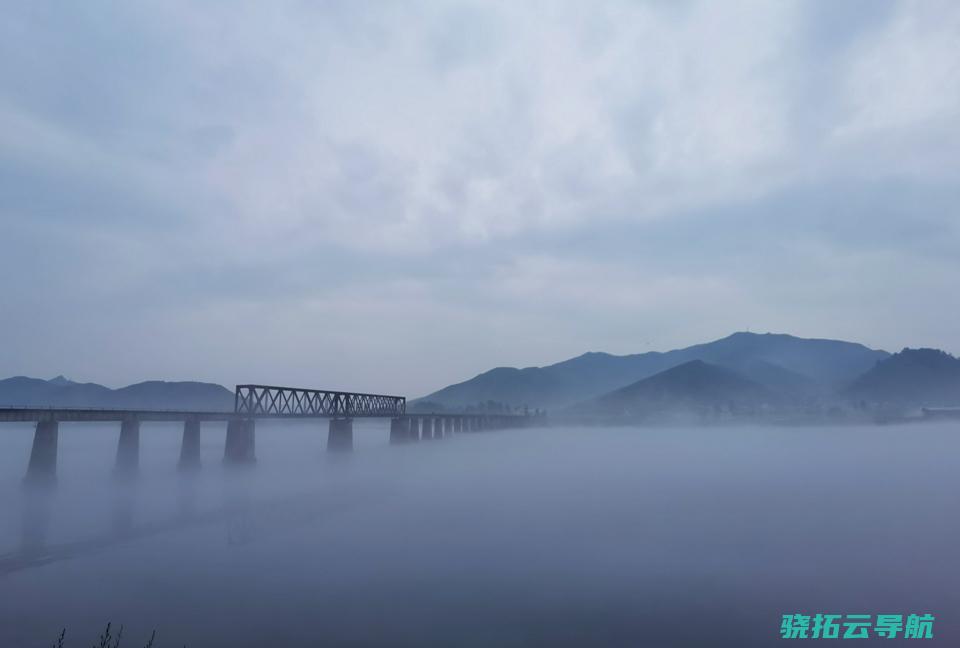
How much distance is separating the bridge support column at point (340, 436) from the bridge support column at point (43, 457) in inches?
2221

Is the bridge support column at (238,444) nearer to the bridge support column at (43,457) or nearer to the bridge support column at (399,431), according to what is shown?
the bridge support column at (43,457)

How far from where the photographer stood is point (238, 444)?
8512 cm

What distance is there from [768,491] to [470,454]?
256 ft

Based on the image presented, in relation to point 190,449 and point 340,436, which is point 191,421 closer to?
point 190,449

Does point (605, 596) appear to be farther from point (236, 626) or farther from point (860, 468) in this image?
point (860, 468)

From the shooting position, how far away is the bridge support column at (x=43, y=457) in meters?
60.2

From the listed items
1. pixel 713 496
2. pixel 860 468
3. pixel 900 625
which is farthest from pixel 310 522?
pixel 860 468

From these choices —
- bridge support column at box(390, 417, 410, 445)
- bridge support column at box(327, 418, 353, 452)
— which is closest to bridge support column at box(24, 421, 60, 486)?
bridge support column at box(327, 418, 353, 452)

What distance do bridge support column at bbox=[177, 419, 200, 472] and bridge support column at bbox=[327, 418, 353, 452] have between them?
115 ft

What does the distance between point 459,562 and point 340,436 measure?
83.8m

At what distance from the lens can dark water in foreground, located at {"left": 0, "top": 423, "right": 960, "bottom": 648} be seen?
2731 cm

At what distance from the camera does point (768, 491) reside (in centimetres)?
7762

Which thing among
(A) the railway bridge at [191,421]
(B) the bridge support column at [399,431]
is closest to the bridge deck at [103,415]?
(A) the railway bridge at [191,421]

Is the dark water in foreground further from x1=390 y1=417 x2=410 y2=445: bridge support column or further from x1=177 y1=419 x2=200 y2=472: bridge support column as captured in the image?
x1=390 y1=417 x2=410 y2=445: bridge support column
